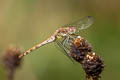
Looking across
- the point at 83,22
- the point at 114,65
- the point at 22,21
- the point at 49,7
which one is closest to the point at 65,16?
the point at 49,7

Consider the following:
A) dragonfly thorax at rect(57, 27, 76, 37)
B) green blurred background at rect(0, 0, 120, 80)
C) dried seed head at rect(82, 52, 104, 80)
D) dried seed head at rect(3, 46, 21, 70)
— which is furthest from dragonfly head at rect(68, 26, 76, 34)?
green blurred background at rect(0, 0, 120, 80)

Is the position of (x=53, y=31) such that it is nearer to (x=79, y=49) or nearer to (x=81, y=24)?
(x=81, y=24)

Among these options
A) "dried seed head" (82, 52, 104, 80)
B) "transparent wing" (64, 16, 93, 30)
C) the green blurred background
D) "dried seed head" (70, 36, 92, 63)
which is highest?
the green blurred background

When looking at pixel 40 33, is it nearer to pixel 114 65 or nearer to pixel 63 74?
pixel 63 74

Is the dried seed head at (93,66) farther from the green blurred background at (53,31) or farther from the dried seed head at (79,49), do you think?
the green blurred background at (53,31)

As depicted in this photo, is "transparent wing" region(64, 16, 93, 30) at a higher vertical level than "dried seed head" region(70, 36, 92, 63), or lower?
higher

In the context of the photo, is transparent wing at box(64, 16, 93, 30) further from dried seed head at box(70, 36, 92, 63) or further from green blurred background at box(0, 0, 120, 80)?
green blurred background at box(0, 0, 120, 80)

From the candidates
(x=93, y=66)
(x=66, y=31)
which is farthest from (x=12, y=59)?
(x=93, y=66)
